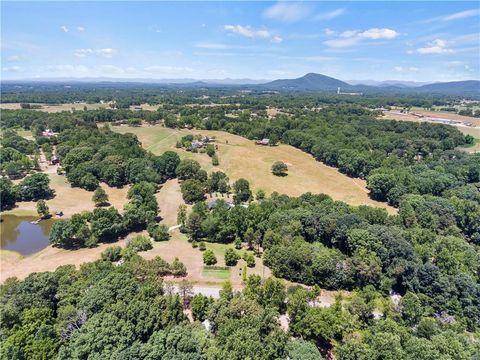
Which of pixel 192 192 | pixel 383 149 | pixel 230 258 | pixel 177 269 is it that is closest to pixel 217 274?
pixel 230 258

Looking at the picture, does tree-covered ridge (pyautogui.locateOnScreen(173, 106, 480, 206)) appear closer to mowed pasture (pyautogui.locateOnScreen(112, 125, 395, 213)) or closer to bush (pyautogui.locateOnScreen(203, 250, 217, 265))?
mowed pasture (pyautogui.locateOnScreen(112, 125, 395, 213))

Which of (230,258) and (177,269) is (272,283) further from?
(177,269)

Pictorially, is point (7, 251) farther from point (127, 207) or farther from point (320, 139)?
point (320, 139)

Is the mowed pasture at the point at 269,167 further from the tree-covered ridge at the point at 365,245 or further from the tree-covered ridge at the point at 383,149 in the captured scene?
the tree-covered ridge at the point at 365,245

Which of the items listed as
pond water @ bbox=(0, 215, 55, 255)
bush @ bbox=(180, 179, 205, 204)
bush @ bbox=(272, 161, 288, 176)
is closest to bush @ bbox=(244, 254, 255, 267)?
bush @ bbox=(180, 179, 205, 204)

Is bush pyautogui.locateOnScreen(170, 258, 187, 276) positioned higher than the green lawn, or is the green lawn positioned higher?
bush pyautogui.locateOnScreen(170, 258, 187, 276)

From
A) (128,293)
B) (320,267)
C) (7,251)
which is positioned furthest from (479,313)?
(7,251)

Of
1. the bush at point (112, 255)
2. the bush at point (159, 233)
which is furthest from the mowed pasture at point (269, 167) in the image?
the bush at point (112, 255)
